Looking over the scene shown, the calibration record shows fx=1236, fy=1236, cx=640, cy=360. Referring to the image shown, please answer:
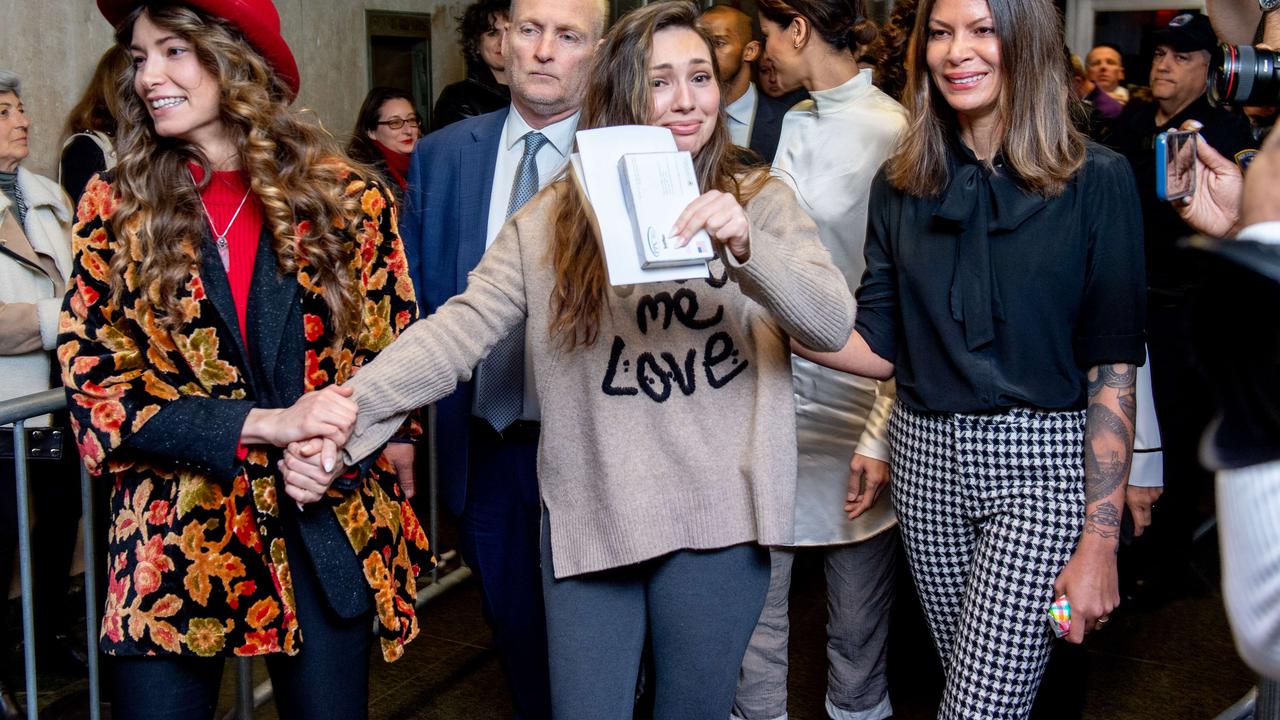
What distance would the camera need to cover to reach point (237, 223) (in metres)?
2.15

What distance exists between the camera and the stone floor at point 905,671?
3.71 m

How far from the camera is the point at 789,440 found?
7.05 ft

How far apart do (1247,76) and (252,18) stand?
166 centimetres

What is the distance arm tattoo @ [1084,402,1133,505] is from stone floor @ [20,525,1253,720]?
1530 mm

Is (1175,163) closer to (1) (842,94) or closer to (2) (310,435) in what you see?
(1) (842,94)

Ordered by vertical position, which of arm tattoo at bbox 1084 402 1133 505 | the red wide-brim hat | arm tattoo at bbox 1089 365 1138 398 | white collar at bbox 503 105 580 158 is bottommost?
arm tattoo at bbox 1084 402 1133 505

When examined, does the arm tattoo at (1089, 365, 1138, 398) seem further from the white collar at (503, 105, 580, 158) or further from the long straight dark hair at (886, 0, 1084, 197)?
the white collar at (503, 105, 580, 158)

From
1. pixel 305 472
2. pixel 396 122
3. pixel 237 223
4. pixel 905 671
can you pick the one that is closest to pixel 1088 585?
pixel 305 472

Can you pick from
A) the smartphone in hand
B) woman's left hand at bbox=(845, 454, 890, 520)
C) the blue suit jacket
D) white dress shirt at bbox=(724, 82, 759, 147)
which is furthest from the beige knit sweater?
white dress shirt at bbox=(724, 82, 759, 147)

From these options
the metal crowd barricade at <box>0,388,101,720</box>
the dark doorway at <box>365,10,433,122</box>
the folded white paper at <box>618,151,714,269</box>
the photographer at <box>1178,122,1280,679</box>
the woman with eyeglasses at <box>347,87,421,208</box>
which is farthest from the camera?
the dark doorway at <box>365,10,433,122</box>

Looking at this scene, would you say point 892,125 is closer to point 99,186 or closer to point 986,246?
point 986,246

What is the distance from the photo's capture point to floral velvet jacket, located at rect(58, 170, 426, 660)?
2004mm

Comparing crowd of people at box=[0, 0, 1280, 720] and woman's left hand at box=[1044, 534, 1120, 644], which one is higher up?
crowd of people at box=[0, 0, 1280, 720]

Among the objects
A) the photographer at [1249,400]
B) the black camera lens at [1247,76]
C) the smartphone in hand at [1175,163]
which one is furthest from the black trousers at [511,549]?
the photographer at [1249,400]
